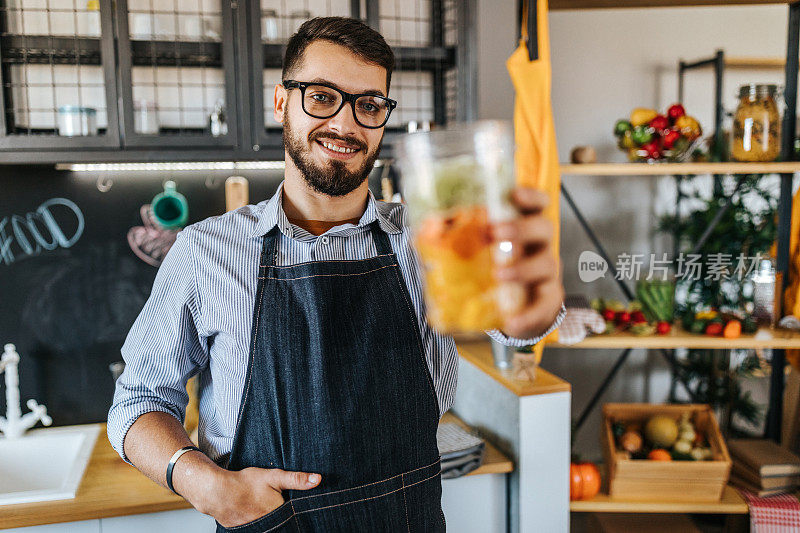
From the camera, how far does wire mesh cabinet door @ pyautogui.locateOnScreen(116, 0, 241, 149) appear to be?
184 cm

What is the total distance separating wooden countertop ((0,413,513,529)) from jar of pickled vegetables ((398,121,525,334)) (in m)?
1.29

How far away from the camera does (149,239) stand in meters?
2.24

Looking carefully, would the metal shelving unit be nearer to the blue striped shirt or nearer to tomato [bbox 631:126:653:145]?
tomato [bbox 631:126:653:145]

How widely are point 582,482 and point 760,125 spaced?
1.27m

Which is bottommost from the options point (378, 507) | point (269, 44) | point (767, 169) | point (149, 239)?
point (378, 507)

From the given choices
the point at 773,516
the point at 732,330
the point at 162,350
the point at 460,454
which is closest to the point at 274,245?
the point at 162,350

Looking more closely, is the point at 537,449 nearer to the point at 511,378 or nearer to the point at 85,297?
the point at 511,378

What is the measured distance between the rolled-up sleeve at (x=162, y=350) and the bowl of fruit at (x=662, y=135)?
1531 mm

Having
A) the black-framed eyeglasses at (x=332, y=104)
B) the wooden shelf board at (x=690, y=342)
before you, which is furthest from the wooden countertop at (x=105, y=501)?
the black-framed eyeglasses at (x=332, y=104)

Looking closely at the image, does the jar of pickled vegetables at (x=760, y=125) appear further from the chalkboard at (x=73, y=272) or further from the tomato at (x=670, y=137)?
the chalkboard at (x=73, y=272)

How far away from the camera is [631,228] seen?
276cm

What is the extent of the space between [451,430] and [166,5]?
153cm

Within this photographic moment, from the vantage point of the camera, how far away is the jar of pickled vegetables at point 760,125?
2068 mm

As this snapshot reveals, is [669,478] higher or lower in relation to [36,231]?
lower
